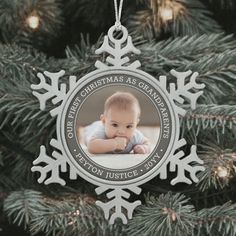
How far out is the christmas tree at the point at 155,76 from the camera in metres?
0.76

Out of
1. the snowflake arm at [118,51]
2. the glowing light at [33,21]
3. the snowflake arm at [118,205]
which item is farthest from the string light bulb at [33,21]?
the snowflake arm at [118,205]

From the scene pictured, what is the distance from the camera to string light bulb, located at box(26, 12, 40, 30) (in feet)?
2.70

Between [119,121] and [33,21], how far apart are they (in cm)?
17

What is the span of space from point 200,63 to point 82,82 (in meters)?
0.14

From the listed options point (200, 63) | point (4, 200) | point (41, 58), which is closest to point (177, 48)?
point (200, 63)

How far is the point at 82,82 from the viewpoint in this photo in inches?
29.2

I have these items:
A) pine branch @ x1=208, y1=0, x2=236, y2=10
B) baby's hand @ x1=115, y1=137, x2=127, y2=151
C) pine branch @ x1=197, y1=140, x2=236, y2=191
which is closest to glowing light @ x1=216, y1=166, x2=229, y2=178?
pine branch @ x1=197, y1=140, x2=236, y2=191

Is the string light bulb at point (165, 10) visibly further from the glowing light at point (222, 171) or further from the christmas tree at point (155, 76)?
the glowing light at point (222, 171)

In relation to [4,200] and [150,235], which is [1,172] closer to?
[4,200]

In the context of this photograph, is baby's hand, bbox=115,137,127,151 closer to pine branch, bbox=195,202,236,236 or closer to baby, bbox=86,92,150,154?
baby, bbox=86,92,150,154

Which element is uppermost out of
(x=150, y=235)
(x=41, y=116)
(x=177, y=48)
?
(x=177, y=48)

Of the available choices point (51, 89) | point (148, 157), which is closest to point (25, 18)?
point (51, 89)

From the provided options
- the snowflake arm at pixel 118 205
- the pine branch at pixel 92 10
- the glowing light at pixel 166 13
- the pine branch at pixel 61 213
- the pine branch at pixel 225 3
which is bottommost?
the pine branch at pixel 61 213

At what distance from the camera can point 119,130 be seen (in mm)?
748
